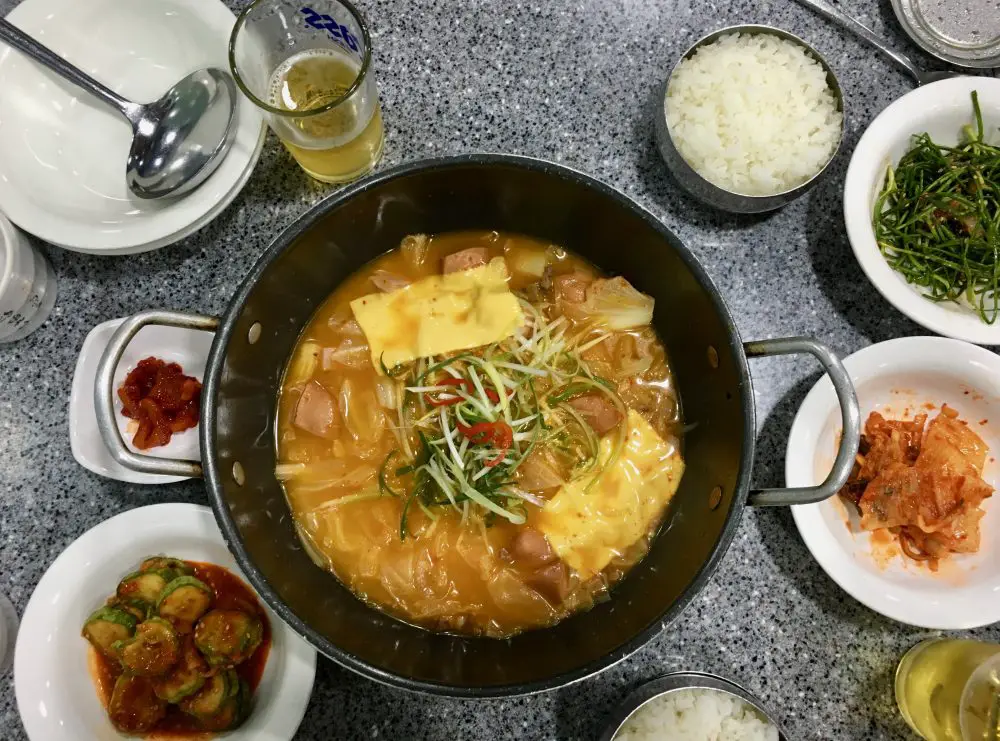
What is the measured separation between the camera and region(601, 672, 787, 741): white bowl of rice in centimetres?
173

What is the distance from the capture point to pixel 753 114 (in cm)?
191

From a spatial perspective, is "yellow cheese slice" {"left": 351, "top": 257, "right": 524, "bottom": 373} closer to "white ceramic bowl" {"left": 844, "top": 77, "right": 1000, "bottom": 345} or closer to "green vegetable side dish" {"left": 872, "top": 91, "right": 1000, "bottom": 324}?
"white ceramic bowl" {"left": 844, "top": 77, "right": 1000, "bottom": 345}

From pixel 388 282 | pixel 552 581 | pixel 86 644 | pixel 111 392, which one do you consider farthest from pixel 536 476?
pixel 86 644

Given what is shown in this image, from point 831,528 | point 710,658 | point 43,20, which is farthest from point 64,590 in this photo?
point 831,528

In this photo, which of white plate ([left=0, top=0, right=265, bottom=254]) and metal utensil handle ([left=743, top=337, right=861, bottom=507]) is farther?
white plate ([left=0, top=0, right=265, bottom=254])

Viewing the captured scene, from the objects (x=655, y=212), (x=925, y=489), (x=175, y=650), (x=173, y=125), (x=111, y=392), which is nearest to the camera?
(x=111, y=392)

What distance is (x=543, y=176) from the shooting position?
162 centimetres

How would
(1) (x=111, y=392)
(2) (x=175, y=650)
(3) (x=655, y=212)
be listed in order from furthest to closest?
(3) (x=655, y=212) → (2) (x=175, y=650) → (1) (x=111, y=392)

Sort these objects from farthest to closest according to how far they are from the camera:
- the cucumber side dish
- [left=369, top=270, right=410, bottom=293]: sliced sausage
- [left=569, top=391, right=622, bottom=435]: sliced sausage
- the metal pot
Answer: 1. [left=369, top=270, right=410, bottom=293]: sliced sausage
2. [left=569, top=391, right=622, bottom=435]: sliced sausage
3. the cucumber side dish
4. the metal pot

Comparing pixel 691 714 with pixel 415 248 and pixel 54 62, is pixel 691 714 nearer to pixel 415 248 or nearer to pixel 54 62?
pixel 415 248

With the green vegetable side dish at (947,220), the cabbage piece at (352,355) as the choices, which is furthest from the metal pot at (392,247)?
the green vegetable side dish at (947,220)

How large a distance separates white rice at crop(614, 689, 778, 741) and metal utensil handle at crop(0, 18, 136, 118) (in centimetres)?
228

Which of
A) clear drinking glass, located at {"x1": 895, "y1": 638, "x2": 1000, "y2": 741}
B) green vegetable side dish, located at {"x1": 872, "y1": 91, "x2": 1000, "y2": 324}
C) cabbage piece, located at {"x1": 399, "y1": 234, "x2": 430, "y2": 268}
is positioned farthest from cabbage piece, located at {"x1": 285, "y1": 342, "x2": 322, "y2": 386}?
clear drinking glass, located at {"x1": 895, "y1": 638, "x2": 1000, "y2": 741}

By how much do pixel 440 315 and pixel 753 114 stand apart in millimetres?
1091
